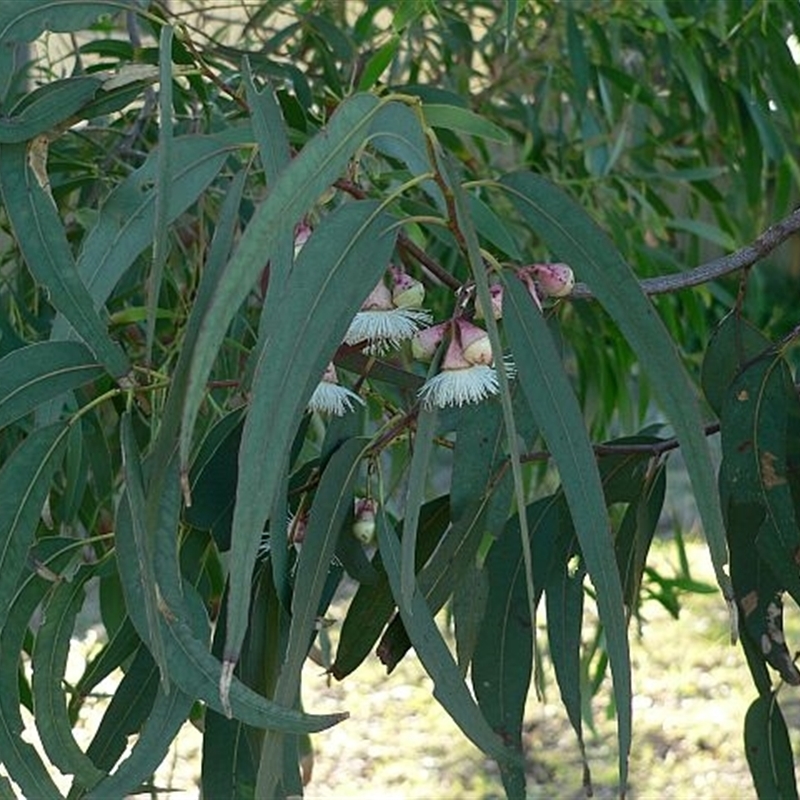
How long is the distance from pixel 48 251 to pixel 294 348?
0.60ft

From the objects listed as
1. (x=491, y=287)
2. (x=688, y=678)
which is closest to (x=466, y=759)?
(x=688, y=678)

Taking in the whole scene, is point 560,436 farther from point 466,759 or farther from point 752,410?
point 466,759

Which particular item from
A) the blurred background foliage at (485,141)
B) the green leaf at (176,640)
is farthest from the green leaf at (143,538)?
the blurred background foliage at (485,141)

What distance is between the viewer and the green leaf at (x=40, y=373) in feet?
2.31

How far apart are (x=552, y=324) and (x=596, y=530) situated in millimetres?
256

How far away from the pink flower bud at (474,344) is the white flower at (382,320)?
0.03 meters

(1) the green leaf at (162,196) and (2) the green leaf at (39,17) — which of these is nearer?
(1) the green leaf at (162,196)

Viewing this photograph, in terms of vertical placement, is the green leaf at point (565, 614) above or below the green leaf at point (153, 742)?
above

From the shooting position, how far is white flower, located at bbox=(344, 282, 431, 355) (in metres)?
0.67

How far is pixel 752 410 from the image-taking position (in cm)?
84

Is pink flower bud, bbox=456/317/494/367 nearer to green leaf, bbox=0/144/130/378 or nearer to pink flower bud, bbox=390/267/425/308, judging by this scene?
pink flower bud, bbox=390/267/425/308

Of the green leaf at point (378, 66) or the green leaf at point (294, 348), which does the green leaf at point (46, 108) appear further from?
the green leaf at point (378, 66)

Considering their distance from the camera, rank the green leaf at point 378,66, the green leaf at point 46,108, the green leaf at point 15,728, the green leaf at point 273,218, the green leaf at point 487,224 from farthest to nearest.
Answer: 1. the green leaf at point 378,66
2. the green leaf at point 487,224
3. the green leaf at point 15,728
4. the green leaf at point 46,108
5. the green leaf at point 273,218

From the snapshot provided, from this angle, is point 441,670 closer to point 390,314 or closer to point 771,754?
point 390,314
